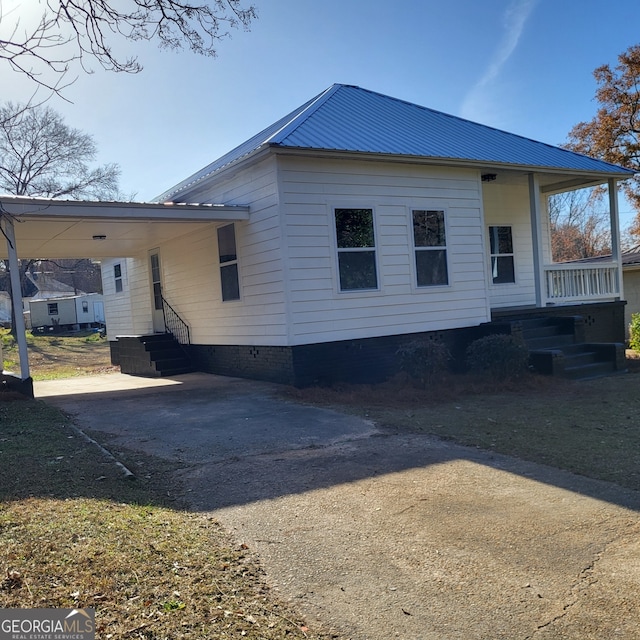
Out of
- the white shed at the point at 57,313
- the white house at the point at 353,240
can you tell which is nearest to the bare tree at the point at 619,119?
the white house at the point at 353,240

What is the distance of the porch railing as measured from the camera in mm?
12961

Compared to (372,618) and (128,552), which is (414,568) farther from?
(128,552)

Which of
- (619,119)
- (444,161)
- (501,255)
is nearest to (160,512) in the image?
(444,161)

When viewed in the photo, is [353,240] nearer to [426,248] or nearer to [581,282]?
[426,248]

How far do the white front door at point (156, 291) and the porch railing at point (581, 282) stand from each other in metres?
9.44

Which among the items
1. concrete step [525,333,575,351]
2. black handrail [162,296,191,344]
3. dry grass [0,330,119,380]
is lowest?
dry grass [0,330,119,380]

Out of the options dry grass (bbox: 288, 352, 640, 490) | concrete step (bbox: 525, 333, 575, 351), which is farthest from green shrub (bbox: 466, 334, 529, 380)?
concrete step (bbox: 525, 333, 575, 351)

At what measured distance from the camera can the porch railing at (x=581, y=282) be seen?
13.0 meters

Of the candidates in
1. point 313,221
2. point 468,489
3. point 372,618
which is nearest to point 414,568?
point 372,618

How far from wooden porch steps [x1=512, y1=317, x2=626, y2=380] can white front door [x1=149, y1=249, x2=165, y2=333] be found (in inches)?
355

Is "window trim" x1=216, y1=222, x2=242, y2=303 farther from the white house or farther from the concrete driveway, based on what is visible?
the concrete driveway

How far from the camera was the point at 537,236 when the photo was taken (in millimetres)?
12516

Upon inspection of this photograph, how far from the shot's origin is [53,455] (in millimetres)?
5762

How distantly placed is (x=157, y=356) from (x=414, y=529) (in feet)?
35.8
